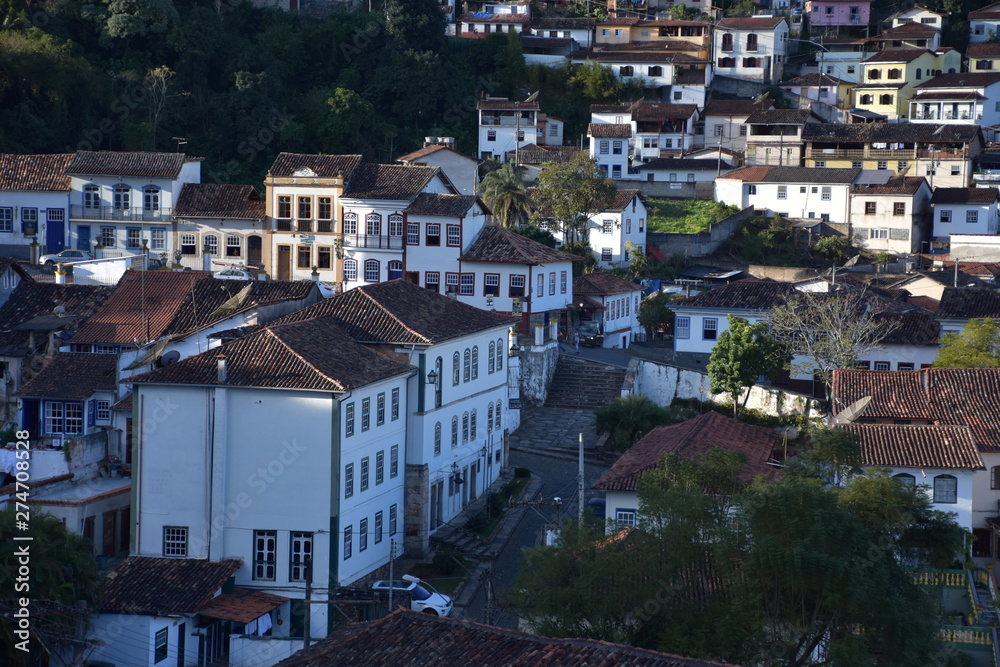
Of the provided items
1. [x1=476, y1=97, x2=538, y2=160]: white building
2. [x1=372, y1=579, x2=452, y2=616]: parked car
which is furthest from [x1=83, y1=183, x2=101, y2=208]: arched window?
[x1=372, y1=579, x2=452, y2=616]: parked car

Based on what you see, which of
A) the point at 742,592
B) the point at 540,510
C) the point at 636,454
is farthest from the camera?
the point at 540,510

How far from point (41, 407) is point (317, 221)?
19994 millimetres

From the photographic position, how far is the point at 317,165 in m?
54.6

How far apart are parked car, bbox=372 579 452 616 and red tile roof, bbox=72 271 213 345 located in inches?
477

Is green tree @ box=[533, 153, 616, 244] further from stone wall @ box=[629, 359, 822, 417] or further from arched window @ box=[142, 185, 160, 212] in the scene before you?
Answer: stone wall @ box=[629, 359, 822, 417]

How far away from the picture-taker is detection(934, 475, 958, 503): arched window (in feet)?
108

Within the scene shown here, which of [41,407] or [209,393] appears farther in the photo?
[41,407]

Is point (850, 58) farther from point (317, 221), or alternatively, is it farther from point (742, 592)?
point (742, 592)

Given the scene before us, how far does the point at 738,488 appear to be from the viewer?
27234mm

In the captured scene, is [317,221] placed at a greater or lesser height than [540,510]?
greater

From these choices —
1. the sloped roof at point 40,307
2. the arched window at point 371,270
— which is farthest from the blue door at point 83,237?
the sloped roof at point 40,307

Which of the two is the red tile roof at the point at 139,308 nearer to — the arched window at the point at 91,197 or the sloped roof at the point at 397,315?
the sloped roof at the point at 397,315

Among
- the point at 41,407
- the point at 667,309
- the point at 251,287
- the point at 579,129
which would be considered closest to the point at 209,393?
the point at 41,407

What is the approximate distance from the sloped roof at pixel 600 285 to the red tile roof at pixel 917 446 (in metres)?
19.7
